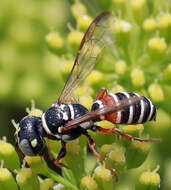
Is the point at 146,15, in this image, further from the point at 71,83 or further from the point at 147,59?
the point at 71,83

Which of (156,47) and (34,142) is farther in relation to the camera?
(156,47)

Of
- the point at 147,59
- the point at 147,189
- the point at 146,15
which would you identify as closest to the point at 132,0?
the point at 146,15

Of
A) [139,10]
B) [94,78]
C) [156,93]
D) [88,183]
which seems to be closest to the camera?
[88,183]

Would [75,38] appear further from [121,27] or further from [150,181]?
[150,181]

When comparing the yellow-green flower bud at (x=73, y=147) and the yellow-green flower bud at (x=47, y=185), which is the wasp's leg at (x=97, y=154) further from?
the yellow-green flower bud at (x=47, y=185)

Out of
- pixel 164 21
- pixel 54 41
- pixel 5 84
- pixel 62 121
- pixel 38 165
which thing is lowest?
pixel 38 165

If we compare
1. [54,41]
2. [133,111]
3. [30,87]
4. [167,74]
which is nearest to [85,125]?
[133,111]

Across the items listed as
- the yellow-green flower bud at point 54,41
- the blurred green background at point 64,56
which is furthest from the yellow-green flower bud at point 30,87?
the yellow-green flower bud at point 54,41
